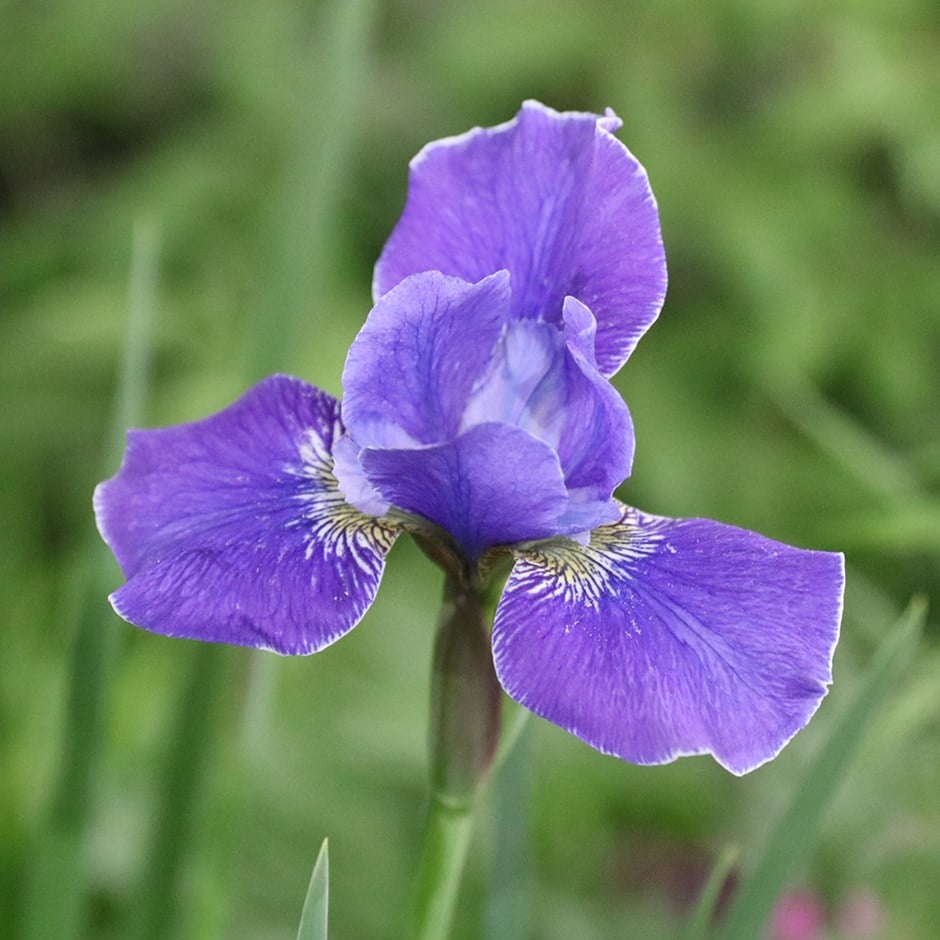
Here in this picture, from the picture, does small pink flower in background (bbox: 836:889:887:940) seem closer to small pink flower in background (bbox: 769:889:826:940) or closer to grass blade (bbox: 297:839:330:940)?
small pink flower in background (bbox: 769:889:826:940)

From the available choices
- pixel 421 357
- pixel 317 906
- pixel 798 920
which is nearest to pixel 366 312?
pixel 798 920

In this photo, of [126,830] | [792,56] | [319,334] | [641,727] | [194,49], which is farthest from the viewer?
[194,49]

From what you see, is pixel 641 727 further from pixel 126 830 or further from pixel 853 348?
pixel 853 348

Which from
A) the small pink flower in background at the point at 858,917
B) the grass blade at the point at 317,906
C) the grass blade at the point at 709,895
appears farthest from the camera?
the small pink flower in background at the point at 858,917

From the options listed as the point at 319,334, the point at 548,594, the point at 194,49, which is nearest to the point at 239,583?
the point at 548,594

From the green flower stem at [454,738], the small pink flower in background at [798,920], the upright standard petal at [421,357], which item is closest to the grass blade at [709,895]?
the green flower stem at [454,738]

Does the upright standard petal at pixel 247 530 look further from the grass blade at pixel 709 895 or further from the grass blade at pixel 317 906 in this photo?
the grass blade at pixel 709 895

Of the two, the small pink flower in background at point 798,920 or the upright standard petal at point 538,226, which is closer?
the upright standard petal at point 538,226
